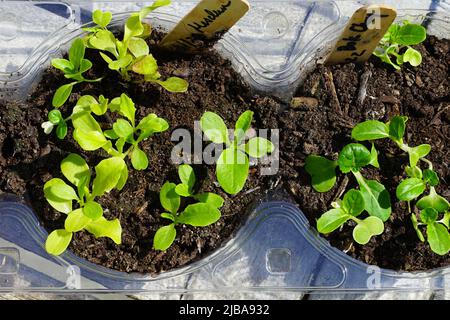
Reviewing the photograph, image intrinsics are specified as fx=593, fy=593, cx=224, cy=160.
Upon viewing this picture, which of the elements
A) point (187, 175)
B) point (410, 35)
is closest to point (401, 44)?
point (410, 35)

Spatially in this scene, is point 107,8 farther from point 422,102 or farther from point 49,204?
point 422,102

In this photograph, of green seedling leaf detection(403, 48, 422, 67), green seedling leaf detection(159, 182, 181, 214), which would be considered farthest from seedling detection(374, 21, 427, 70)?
green seedling leaf detection(159, 182, 181, 214)

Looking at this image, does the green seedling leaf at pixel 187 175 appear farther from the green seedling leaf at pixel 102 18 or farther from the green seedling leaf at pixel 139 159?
the green seedling leaf at pixel 102 18

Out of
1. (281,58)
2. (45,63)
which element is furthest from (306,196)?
(45,63)

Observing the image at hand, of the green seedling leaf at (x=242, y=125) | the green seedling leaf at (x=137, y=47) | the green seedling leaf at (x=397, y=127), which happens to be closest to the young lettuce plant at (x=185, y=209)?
the green seedling leaf at (x=242, y=125)

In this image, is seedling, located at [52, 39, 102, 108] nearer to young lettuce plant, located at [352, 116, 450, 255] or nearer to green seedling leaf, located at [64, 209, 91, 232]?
green seedling leaf, located at [64, 209, 91, 232]

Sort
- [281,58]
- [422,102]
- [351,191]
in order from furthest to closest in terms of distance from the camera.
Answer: [281,58], [422,102], [351,191]
